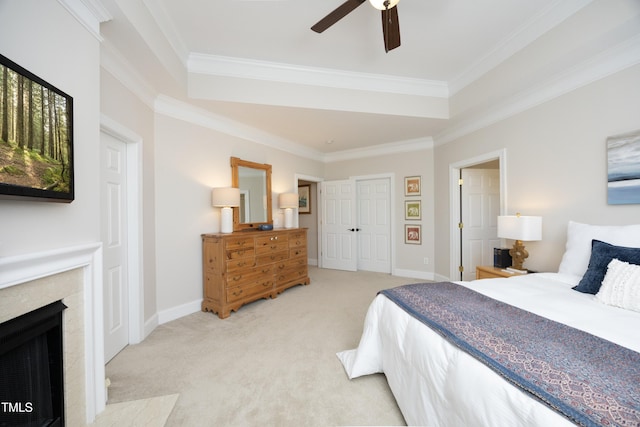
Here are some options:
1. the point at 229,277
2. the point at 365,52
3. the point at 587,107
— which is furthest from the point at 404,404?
the point at 365,52

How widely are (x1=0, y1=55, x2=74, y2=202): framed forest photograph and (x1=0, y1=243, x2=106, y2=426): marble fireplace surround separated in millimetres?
285

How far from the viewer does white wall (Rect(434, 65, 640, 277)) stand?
2.10 m

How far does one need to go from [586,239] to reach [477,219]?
7.03 feet

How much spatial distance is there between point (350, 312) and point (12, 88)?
124 inches

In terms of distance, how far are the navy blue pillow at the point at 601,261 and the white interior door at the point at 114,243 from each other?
352 cm

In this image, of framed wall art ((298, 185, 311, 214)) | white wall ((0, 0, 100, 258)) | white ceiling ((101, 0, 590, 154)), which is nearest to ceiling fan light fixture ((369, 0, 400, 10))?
white ceiling ((101, 0, 590, 154))

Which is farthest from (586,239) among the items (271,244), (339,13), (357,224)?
(357,224)

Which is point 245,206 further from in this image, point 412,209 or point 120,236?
point 412,209

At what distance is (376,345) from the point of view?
72.2 inches

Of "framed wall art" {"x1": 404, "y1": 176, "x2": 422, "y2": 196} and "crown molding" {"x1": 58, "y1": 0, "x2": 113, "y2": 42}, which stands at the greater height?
"crown molding" {"x1": 58, "y1": 0, "x2": 113, "y2": 42}

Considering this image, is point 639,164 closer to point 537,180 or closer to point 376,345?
point 537,180

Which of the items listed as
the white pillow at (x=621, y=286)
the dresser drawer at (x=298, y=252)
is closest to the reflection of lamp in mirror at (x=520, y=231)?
the white pillow at (x=621, y=286)

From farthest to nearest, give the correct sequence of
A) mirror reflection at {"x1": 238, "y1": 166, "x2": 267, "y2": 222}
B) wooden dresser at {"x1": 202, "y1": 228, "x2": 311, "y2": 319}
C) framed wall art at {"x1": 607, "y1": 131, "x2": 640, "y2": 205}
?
mirror reflection at {"x1": 238, "y1": 166, "x2": 267, "y2": 222}, wooden dresser at {"x1": 202, "y1": 228, "x2": 311, "y2": 319}, framed wall art at {"x1": 607, "y1": 131, "x2": 640, "y2": 205}

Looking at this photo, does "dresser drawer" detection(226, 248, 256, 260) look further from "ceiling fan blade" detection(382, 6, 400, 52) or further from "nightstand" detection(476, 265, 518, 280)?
"nightstand" detection(476, 265, 518, 280)
